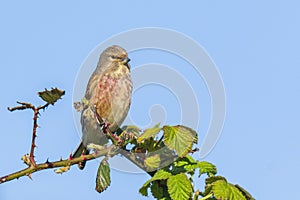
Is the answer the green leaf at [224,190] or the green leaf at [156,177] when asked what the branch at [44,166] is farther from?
the green leaf at [224,190]

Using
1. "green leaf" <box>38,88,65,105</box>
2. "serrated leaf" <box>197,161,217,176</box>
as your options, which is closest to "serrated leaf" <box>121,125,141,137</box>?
"serrated leaf" <box>197,161,217,176</box>

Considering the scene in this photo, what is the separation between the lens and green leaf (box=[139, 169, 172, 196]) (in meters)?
2.65

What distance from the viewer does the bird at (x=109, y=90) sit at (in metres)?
5.90

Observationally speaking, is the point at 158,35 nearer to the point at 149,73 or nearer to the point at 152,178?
the point at 149,73

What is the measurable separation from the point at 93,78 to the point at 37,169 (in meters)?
4.22

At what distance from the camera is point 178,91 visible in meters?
3.48

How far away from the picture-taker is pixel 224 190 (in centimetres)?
257

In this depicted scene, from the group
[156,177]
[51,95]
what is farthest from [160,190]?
[51,95]

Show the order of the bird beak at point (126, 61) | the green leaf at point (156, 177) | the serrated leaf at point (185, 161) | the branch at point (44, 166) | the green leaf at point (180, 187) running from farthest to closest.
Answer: the bird beak at point (126, 61)
the serrated leaf at point (185, 161)
the green leaf at point (156, 177)
the green leaf at point (180, 187)
the branch at point (44, 166)

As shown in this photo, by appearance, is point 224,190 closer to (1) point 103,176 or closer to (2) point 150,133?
(2) point 150,133

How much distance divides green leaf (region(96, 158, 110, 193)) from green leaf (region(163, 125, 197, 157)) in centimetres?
37

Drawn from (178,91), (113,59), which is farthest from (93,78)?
(178,91)

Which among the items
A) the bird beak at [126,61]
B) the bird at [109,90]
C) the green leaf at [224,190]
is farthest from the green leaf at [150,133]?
the bird beak at [126,61]

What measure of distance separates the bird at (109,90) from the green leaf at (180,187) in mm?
2970
